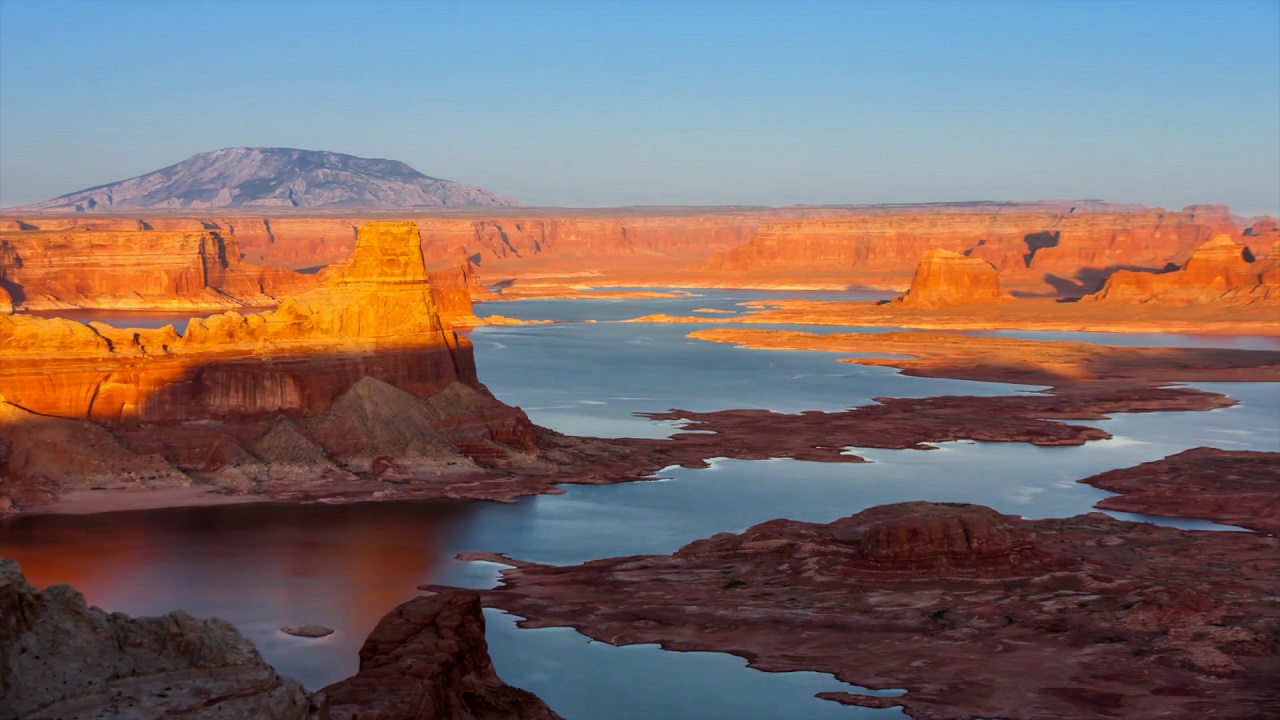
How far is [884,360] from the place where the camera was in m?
81.6

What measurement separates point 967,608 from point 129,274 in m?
109

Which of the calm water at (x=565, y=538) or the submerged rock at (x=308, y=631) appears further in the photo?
the submerged rock at (x=308, y=631)

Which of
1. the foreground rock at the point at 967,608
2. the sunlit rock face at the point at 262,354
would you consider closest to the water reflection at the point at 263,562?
the foreground rock at the point at 967,608

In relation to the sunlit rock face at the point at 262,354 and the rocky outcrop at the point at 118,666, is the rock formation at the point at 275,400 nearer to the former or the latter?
the sunlit rock face at the point at 262,354

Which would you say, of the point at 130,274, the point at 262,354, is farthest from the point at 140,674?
the point at 130,274

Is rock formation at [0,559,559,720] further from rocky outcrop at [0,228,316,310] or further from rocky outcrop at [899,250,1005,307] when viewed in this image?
rocky outcrop at [899,250,1005,307]

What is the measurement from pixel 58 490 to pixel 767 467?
1894 cm

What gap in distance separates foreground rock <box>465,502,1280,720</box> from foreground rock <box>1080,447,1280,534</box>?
128 inches

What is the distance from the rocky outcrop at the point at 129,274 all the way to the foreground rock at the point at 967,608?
317 ft

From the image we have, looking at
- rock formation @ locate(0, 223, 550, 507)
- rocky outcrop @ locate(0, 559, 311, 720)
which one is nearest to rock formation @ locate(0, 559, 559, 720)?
rocky outcrop @ locate(0, 559, 311, 720)

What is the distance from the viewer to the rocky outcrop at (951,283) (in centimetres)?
12425

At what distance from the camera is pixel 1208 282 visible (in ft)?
393

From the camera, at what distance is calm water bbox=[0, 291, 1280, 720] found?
21750mm

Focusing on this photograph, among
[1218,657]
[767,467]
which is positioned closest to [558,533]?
[767,467]
